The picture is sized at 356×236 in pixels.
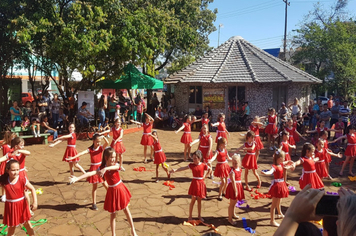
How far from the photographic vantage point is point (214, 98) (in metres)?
19.2

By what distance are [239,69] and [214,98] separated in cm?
259

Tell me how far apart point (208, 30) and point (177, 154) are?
1715 cm

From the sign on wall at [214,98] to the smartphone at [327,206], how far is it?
1734cm

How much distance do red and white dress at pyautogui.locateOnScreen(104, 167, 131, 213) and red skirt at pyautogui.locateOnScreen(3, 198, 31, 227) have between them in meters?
1.36

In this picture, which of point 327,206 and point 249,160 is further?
point 249,160

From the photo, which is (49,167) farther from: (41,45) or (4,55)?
(4,55)

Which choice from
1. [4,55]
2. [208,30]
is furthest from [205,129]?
[208,30]

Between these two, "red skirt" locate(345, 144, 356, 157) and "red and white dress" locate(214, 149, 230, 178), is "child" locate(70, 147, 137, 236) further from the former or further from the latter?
"red skirt" locate(345, 144, 356, 157)

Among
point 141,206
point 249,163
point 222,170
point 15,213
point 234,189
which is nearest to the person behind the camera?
point 15,213

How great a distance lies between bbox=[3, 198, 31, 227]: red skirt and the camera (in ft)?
16.0

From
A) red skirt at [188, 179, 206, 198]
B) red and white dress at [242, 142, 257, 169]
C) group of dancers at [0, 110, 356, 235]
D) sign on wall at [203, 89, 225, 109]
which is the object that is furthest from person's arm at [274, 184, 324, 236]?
sign on wall at [203, 89, 225, 109]

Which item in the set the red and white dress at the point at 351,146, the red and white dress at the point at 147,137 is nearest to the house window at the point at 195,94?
the red and white dress at the point at 147,137

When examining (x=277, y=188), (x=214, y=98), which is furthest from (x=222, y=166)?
(x=214, y=98)

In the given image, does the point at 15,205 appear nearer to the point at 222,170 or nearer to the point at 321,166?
the point at 222,170
